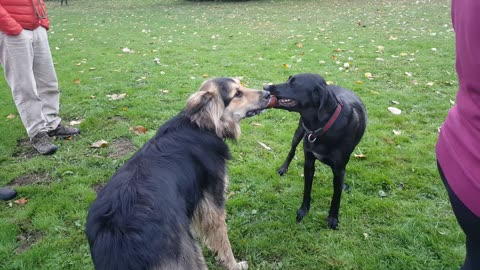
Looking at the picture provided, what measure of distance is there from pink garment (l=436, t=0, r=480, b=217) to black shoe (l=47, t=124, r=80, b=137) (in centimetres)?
508

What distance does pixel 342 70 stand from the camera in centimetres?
768

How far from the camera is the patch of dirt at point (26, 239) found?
3275 mm

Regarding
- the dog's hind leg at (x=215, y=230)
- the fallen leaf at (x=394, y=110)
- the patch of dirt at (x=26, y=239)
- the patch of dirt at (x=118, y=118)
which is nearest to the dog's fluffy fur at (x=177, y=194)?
the dog's hind leg at (x=215, y=230)

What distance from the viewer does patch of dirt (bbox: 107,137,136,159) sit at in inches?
189

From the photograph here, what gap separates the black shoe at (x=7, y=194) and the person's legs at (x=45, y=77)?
1301 mm

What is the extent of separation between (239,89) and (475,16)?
7.76ft

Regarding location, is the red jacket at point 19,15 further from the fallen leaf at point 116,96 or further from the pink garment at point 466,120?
the pink garment at point 466,120

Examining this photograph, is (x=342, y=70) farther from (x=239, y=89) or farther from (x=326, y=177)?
(x=239, y=89)

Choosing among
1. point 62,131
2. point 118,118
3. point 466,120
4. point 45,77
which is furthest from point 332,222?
point 45,77

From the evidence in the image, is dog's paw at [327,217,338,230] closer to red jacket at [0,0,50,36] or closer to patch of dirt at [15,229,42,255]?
patch of dirt at [15,229,42,255]

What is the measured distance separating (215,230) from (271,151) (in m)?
2.02

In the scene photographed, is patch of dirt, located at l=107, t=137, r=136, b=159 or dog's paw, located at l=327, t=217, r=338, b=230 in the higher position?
dog's paw, located at l=327, t=217, r=338, b=230

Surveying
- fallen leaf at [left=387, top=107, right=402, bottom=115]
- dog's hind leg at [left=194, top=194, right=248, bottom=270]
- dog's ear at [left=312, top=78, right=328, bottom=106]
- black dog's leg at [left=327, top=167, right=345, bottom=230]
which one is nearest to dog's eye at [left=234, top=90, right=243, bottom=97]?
dog's ear at [left=312, top=78, right=328, bottom=106]

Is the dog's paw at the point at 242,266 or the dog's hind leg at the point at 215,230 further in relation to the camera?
the dog's paw at the point at 242,266
